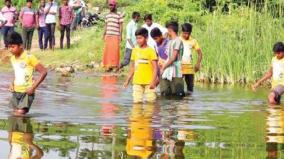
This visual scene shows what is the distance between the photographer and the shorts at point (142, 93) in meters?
13.5

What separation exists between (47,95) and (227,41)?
538 centimetres

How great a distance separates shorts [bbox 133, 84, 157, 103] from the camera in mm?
13461

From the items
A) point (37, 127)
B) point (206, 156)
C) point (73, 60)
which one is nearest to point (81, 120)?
point (37, 127)

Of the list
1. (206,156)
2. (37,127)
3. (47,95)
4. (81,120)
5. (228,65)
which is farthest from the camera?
(228,65)

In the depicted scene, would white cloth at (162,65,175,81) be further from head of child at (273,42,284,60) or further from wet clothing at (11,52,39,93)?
wet clothing at (11,52,39,93)

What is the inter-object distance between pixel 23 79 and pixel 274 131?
3732 millimetres

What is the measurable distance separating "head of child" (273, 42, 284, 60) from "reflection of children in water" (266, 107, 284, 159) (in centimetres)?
119

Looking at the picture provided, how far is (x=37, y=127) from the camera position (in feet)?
33.5

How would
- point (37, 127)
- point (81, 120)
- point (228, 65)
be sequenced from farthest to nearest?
point (228, 65) < point (81, 120) < point (37, 127)

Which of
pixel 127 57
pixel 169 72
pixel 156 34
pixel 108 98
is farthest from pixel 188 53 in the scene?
pixel 127 57

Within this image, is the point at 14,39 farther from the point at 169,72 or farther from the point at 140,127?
the point at 169,72

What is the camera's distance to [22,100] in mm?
11312

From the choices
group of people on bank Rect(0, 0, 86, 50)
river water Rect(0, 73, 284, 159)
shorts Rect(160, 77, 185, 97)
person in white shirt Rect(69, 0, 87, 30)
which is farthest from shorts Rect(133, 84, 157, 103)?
person in white shirt Rect(69, 0, 87, 30)

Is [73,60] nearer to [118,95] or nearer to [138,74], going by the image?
[118,95]
